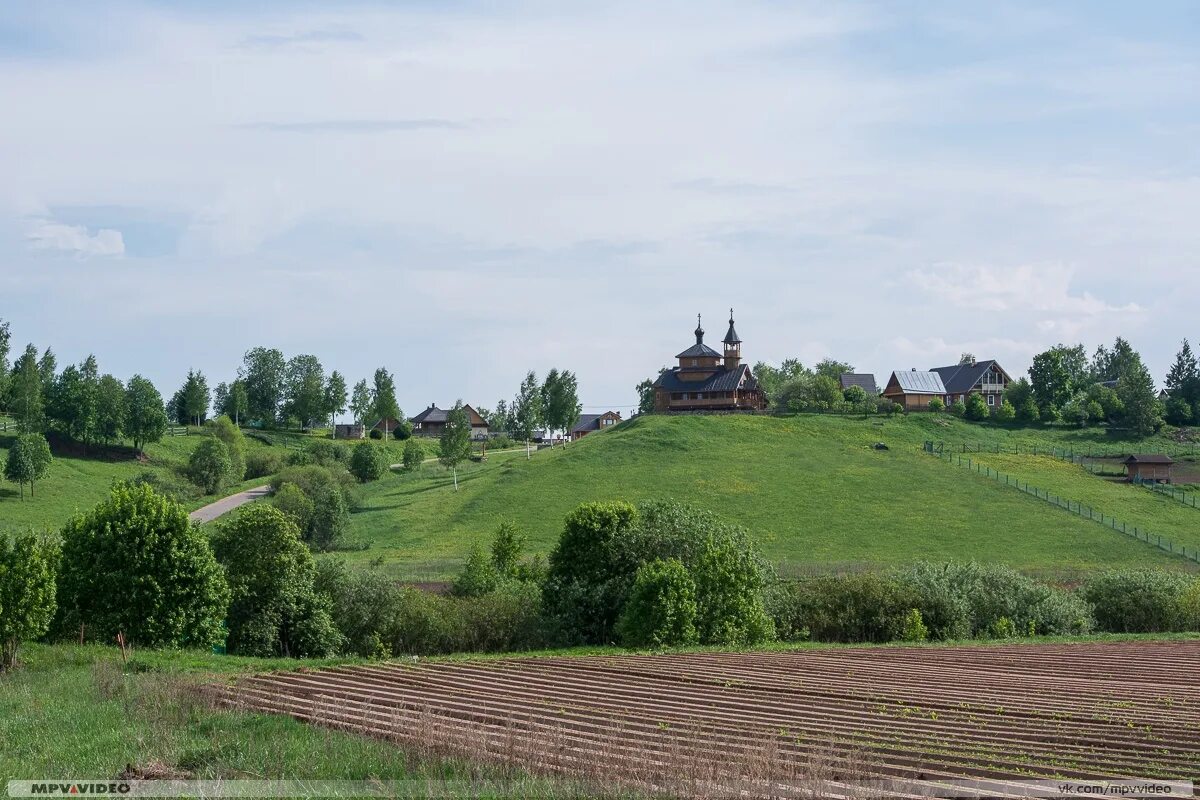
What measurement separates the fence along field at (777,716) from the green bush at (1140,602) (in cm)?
1716

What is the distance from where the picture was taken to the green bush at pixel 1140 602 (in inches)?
1777

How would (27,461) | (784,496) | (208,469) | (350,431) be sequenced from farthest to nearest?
(350,431), (208,469), (784,496), (27,461)

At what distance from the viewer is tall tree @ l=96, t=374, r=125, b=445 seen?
9650cm

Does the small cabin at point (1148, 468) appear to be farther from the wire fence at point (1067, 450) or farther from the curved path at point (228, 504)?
the curved path at point (228, 504)

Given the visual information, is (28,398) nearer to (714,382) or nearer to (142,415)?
(142,415)

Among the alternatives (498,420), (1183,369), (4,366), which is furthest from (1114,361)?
(4,366)

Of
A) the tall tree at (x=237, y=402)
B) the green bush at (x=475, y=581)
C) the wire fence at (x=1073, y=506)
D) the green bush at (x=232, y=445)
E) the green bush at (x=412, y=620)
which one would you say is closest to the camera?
the green bush at (x=412, y=620)

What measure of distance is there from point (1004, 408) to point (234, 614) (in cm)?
9039

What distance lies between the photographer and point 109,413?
96.6 metres

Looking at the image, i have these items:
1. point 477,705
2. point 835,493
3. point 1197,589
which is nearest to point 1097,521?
point 835,493

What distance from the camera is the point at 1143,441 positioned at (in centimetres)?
10262

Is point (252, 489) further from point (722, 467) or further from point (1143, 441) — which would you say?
point (1143, 441)

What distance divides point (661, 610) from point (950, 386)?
100165 mm

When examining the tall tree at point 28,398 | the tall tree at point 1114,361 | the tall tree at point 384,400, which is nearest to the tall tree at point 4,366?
the tall tree at point 28,398
